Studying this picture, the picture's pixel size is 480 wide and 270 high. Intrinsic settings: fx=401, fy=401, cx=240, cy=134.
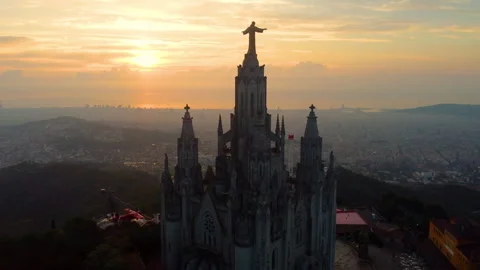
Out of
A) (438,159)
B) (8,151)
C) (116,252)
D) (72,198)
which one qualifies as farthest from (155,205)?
(438,159)

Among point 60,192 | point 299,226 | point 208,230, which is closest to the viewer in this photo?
point 208,230

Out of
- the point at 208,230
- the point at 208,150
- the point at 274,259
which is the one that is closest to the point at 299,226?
the point at 274,259

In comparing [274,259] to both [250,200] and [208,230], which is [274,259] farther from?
[208,230]

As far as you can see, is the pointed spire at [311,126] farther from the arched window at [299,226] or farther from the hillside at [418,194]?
the hillside at [418,194]

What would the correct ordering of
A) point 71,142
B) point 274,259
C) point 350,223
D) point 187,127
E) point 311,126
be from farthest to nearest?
1. point 71,142
2. point 350,223
3. point 311,126
4. point 187,127
5. point 274,259

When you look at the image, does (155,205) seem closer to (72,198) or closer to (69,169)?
(72,198)

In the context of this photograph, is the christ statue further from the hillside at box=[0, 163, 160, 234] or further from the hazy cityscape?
the hazy cityscape

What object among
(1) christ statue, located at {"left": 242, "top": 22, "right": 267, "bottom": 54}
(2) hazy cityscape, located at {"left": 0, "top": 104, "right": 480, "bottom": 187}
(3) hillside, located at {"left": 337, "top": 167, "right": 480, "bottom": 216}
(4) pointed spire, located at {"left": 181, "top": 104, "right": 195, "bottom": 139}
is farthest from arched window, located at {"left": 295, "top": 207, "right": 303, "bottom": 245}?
(2) hazy cityscape, located at {"left": 0, "top": 104, "right": 480, "bottom": 187}

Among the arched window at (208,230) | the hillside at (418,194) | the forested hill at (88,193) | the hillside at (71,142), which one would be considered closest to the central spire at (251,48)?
the arched window at (208,230)

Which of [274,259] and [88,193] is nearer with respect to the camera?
[274,259]
